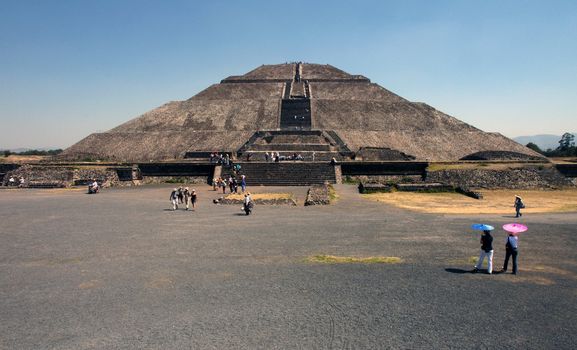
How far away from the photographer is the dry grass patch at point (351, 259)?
994 cm

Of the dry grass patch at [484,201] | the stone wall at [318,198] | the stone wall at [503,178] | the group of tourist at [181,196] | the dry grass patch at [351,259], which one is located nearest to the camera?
the dry grass patch at [351,259]

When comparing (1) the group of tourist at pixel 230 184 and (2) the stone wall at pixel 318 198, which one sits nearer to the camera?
(2) the stone wall at pixel 318 198

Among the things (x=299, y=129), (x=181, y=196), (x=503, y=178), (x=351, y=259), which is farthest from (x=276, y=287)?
(x=299, y=129)

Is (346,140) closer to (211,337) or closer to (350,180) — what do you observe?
(350,180)

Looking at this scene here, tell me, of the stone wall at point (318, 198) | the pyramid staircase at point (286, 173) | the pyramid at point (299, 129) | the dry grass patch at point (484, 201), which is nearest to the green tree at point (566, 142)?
the pyramid at point (299, 129)

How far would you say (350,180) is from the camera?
3006 cm

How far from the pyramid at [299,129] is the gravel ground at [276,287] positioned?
2452 cm

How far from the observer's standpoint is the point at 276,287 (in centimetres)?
827

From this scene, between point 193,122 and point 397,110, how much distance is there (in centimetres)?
2699

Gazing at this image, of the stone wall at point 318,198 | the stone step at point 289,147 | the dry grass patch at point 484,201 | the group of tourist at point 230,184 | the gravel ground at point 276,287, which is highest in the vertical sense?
the stone step at point 289,147

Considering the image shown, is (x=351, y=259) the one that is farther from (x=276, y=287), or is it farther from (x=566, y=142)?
(x=566, y=142)

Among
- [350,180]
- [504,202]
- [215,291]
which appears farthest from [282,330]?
[350,180]

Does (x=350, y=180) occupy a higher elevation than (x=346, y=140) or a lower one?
lower

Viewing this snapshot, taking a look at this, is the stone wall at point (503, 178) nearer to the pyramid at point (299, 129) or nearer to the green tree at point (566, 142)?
the pyramid at point (299, 129)
